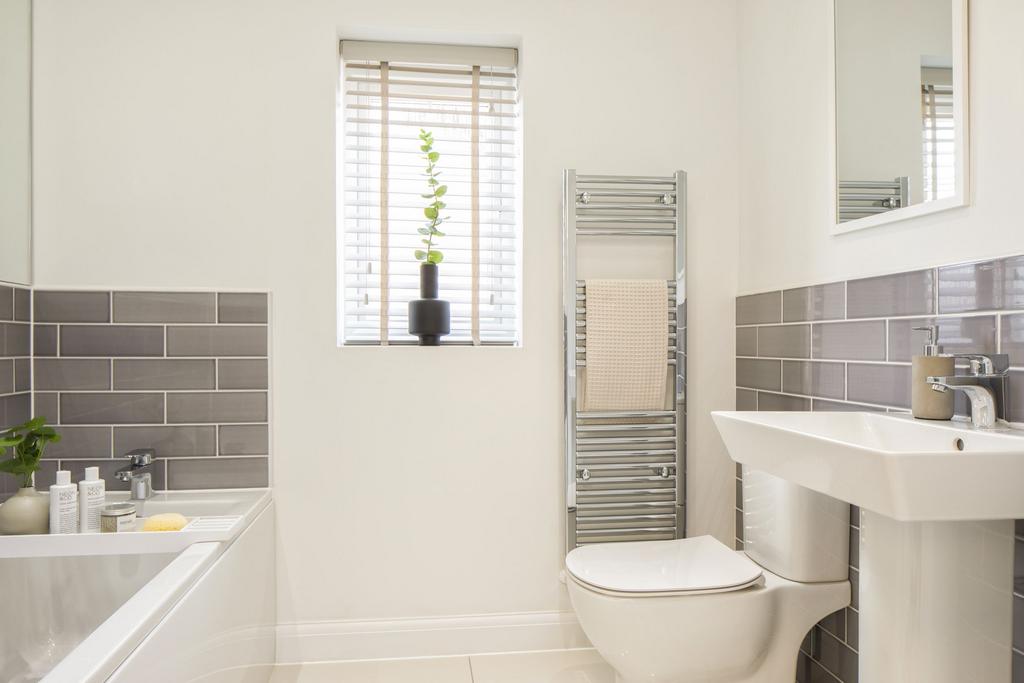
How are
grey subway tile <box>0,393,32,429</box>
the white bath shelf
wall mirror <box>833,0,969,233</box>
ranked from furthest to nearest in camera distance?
grey subway tile <box>0,393,32,429</box>, the white bath shelf, wall mirror <box>833,0,969,233</box>

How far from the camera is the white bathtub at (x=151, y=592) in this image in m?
1.36

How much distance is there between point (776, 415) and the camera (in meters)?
1.64

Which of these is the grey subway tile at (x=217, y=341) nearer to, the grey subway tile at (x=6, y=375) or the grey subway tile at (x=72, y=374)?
the grey subway tile at (x=72, y=374)

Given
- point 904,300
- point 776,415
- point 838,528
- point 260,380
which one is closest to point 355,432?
point 260,380

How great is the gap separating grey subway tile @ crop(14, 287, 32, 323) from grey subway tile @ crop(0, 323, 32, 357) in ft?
0.07

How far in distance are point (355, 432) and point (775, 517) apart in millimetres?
1304

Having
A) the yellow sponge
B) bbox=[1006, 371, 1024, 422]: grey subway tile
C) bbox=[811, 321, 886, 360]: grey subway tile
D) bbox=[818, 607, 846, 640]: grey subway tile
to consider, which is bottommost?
bbox=[818, 607, 846, 640]: grey subway tile

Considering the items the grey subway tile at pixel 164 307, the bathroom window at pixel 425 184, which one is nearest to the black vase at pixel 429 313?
the bathroom window at pixel 425 184

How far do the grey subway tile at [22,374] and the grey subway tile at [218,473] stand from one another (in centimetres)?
48

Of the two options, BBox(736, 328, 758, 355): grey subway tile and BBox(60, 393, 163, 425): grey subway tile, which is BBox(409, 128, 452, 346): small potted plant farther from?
BBox(736, 328, 758, 355): grey subway tile

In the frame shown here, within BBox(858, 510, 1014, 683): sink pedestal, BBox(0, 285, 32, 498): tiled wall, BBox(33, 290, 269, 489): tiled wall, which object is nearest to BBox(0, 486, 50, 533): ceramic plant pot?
BBox(0, 285, 32, 498): tiled wall

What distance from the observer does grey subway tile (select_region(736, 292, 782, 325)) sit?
205 centimetres

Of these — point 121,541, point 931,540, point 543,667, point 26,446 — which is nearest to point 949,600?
point 931,540

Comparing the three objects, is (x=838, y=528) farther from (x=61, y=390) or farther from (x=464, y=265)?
(x=61, y=390)
